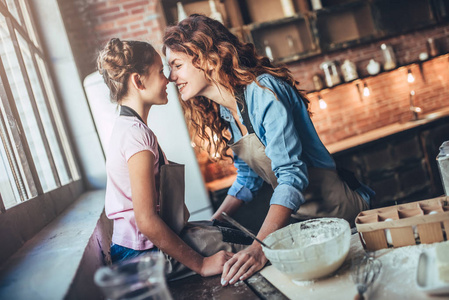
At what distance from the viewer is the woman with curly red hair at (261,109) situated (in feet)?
4.67

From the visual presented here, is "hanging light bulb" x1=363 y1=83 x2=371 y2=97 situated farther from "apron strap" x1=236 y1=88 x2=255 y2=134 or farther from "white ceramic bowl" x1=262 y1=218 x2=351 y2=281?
"white ceramic bowl" x1=262 y1=218 x2=351 y2=281

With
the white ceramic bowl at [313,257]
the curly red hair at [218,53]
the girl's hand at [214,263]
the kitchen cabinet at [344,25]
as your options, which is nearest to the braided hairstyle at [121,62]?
the curly red hair at [218,53]

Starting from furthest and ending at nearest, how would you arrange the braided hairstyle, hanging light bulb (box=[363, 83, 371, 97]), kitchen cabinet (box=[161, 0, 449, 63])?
hanging light bulb (box=[363, 83, 371, 97]) → kitchen cabinet (box=[161, 0, 449, 63]) → the braided hairstyle

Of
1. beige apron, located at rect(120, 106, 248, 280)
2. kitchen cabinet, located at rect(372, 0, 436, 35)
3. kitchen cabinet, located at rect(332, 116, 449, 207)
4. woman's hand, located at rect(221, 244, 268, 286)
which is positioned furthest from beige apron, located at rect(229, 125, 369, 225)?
kitchen cabinet, located at rect(372, 0, 436, 35)

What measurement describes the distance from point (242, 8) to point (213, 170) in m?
1.87

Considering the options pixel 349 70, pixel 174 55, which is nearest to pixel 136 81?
pixel 174 55

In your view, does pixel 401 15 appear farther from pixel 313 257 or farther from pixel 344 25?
pixel 313 257

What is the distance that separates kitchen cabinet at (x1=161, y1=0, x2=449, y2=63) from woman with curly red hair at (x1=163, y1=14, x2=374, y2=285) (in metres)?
2.50

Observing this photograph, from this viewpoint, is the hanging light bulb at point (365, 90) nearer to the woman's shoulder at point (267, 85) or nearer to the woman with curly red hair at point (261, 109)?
the woman with curly red hair at point (261, 109)

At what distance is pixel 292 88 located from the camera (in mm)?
1630

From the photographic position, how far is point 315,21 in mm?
4262

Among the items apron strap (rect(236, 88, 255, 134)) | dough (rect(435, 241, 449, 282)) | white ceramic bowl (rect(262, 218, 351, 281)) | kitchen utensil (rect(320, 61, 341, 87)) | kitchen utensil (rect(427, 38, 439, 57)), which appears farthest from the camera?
kitchen utensil (rect(427, 38, 439, 57))

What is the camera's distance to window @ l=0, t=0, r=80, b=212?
4.91 feet

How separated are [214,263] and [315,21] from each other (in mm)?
3715
